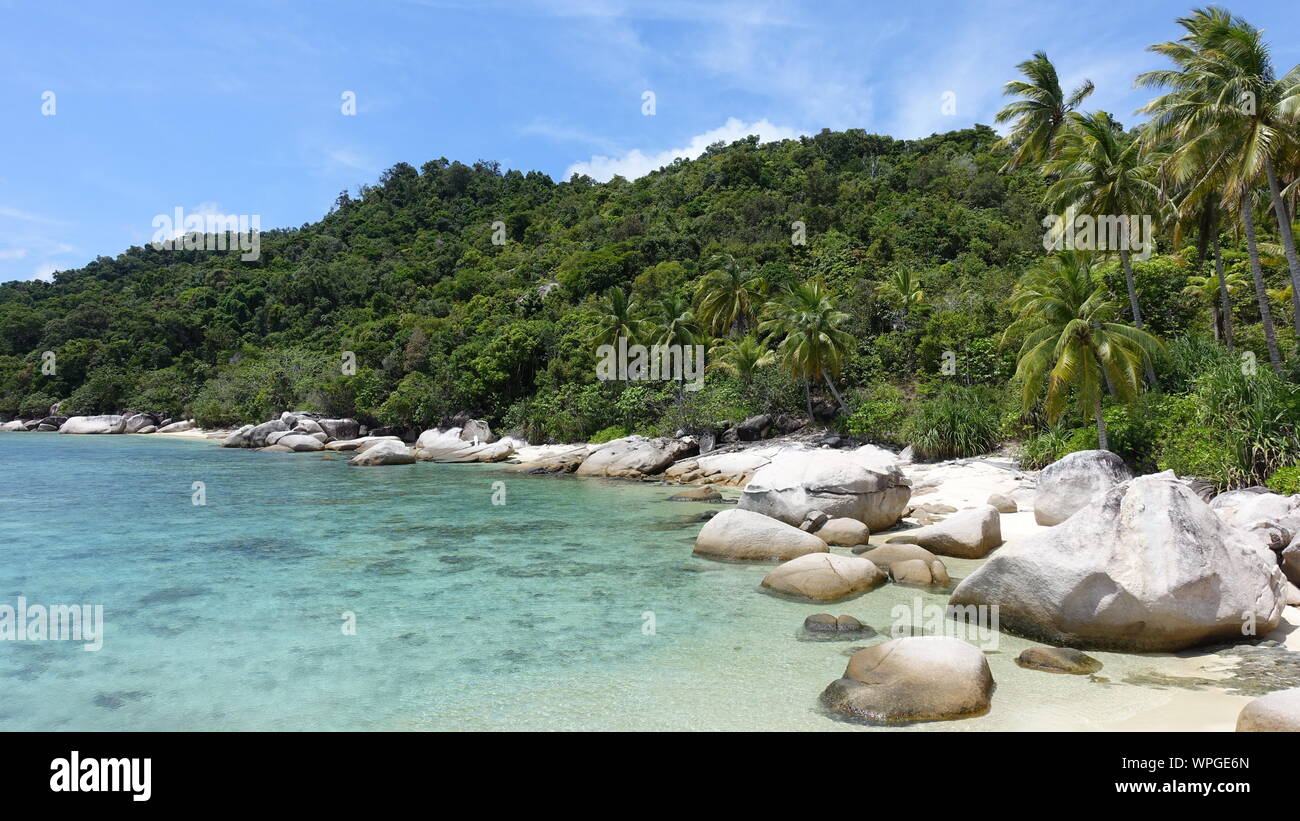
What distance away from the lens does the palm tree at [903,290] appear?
39688 millimetres

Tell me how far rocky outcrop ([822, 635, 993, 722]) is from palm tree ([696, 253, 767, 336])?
40.4 metres

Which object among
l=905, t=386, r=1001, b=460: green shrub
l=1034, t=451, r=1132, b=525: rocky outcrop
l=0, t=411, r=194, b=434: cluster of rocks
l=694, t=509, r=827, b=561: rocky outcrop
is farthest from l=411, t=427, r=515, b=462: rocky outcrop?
l=0, t=411, r=194, b=434: cluster of rocks

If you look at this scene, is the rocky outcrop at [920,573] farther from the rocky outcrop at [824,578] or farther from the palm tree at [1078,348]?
the palm tree at [1078,348]

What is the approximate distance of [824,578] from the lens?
12.1 metres

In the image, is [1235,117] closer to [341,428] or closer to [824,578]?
[824,578]

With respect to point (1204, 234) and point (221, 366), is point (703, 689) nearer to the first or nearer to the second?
point (1204, 234)

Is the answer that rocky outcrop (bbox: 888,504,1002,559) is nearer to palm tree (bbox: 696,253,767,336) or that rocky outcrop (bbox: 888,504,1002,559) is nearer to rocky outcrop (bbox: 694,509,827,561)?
rocky outcrop (bbox: 694,509,827,561)

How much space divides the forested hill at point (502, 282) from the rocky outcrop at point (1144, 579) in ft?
86.8

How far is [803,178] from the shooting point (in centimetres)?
7156

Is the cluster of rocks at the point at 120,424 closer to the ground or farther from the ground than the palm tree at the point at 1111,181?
closer to the ground

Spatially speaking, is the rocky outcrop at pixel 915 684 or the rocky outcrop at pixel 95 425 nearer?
the rocky outcrop at pixel 915 684

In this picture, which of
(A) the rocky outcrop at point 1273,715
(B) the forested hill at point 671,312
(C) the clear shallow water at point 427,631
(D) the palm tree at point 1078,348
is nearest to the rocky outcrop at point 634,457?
(B) the forested hill at point 671,312

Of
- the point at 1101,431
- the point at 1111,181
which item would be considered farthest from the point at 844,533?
the point at 1111,181
